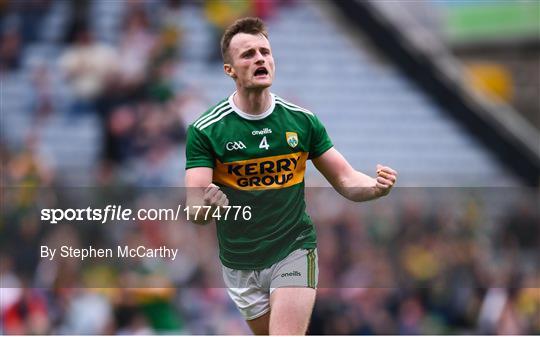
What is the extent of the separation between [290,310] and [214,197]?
0.79 metres

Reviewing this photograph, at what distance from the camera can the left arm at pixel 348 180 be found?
5719mm

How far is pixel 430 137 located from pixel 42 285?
282 inches

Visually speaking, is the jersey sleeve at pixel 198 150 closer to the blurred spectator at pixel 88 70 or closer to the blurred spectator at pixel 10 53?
the blurred spectator at pixel 88 70

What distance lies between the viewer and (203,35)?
1645cm

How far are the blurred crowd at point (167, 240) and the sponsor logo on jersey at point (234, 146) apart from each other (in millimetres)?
5011

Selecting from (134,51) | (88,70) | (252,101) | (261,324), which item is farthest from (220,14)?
(252,101)

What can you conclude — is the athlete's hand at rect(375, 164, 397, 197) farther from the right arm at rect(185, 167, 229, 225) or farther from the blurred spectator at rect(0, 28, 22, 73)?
the blurred spectator at rect(0, 28, 22, 73)

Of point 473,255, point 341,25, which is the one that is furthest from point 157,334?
point 341,25

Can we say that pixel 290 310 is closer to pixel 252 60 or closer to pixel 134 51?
pixel 252 60

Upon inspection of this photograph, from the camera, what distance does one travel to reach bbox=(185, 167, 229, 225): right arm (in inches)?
206

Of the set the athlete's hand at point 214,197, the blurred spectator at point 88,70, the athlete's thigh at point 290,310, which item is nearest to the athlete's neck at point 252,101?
the athlete's hand at point 214,197

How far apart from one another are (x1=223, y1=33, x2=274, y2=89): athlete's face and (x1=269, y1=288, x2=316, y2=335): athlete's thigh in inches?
39.9

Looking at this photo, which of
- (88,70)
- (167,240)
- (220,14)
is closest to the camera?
(167,240)

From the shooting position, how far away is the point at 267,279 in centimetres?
582
